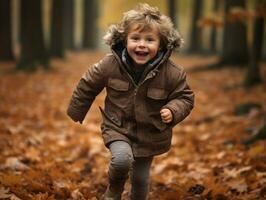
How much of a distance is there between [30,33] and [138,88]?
1259cm

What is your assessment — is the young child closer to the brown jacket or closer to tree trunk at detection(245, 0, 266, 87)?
the brown jacket

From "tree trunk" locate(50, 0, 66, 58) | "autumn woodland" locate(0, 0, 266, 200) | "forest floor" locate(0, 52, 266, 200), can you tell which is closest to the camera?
"forest floor" locate(0, 52, 266, 200)

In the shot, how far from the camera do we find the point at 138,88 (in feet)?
12.2

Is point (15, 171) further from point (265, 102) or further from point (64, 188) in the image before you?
point (265, 102)

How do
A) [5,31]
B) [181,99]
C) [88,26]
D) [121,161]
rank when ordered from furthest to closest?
1. [88,26]
2. [5,31]
3. [181,99]
4. [121,161]

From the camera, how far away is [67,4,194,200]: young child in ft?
12.1

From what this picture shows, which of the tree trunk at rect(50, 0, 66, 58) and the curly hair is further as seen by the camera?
the tree trunk at rect(50, 0, 66, 58)

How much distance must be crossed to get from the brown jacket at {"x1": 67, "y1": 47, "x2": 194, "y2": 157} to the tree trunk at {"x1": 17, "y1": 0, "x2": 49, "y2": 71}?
471 inches

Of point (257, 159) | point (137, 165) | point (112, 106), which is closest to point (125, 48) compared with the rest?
point (112, 106)

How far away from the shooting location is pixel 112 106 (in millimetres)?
3842

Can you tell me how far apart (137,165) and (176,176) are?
1490 mm

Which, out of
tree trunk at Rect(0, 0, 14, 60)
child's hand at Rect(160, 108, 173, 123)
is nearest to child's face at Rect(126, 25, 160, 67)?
child's hand at Rect(160, 108, 173, 123)

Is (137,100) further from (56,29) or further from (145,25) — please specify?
(56,29)

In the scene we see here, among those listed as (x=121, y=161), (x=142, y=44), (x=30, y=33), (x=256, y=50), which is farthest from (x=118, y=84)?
(x=30, y=33)
